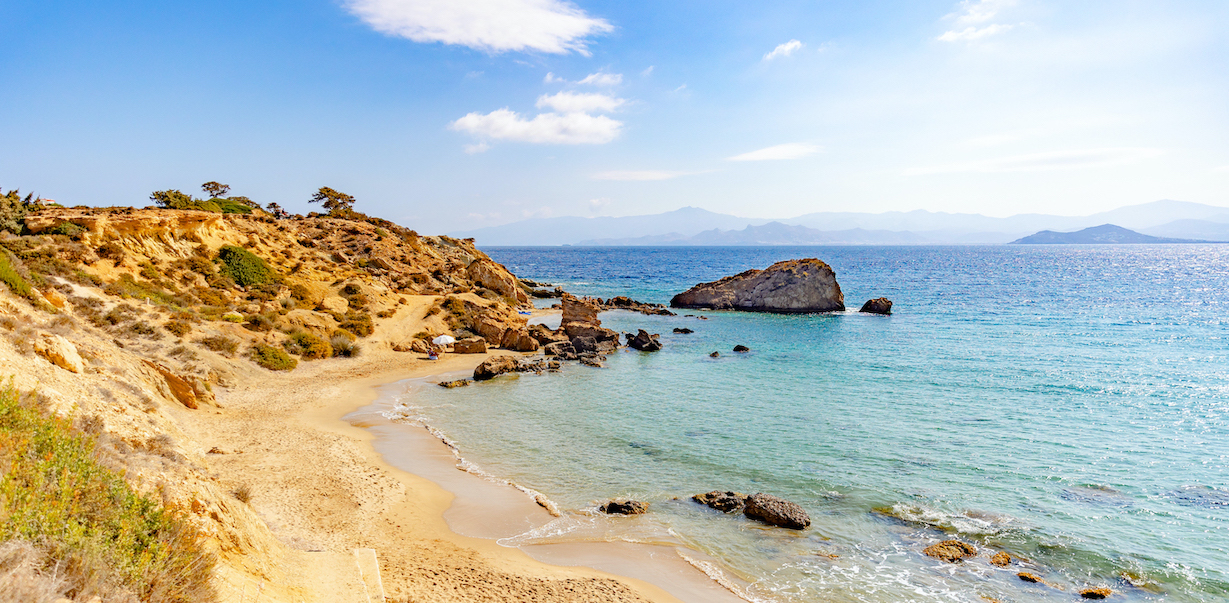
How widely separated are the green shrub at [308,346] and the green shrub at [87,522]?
22691 millimetres

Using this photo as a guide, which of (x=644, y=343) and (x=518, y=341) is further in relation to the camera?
(x=644, y=343)

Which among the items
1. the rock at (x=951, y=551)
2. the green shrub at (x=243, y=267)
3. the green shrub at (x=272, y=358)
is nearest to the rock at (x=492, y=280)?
the green shrub at (x=243, y=267)

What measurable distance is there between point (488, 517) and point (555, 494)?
2.09 meters

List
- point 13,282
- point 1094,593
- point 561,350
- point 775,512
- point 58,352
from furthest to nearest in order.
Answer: point 561,350 < point 13,282 < point 775,512 < point 58,352 < point 1094,593

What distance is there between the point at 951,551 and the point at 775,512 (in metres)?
3.57

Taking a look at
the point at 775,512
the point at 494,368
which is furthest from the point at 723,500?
the point at 494,368

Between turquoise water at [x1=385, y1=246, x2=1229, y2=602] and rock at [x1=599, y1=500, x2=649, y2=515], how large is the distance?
363 millimetres

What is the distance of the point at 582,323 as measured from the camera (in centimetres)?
4041

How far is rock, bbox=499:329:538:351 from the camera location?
37031mm

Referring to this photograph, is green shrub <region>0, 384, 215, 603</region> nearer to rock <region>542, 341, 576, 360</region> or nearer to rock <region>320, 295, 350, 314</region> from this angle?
rock <region>542, 341, 576, 360</region>

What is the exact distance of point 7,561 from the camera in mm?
4457

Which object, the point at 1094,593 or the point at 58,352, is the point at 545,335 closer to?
the point at 58,352

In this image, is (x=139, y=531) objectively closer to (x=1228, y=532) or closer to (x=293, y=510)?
(x=293, y=510)

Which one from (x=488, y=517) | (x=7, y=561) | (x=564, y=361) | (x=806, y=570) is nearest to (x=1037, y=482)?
(x=806, y=570)
